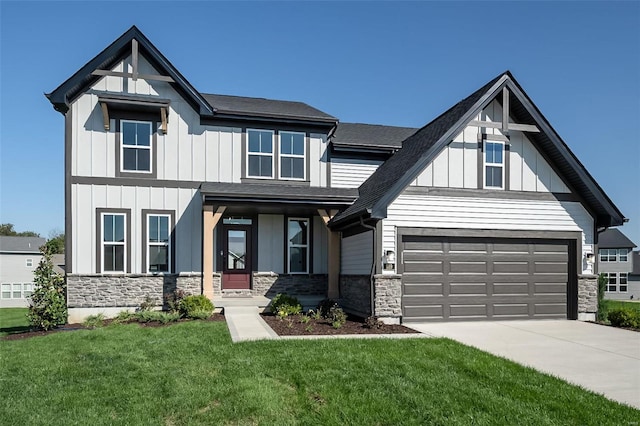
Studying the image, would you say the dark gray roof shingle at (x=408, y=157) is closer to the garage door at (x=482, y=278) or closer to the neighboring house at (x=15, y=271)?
the garage door at (x=482, y=278)

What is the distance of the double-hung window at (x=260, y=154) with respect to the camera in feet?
52.8

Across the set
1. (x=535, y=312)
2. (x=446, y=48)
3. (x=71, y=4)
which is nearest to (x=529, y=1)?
(x=446, y=48)

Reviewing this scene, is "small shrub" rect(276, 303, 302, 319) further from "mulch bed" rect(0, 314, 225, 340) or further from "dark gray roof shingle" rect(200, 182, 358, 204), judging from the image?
"dark gray roof shingle" rect(200, 182, 358, 204)

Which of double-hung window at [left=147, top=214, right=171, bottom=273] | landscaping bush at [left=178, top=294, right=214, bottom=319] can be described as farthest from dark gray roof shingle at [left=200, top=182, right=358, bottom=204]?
landscaping bush at [left=178, top=294, right=214, bottom=319]

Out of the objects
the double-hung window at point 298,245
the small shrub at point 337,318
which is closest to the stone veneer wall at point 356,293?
the small shrub at point 337,318

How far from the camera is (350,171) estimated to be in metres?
17.3

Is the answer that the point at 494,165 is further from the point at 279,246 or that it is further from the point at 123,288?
the point at 123,288

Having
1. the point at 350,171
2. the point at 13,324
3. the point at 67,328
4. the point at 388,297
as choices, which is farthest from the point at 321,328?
the point at 13,324

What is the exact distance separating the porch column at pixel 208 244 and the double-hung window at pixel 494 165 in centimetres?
780

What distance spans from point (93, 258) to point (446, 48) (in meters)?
12.5

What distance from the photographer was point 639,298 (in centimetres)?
4959

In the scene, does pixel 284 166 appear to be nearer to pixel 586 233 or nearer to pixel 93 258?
pixel 93 258

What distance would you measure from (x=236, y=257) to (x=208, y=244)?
2252mm

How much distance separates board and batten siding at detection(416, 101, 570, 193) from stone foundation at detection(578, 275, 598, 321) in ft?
8.58
